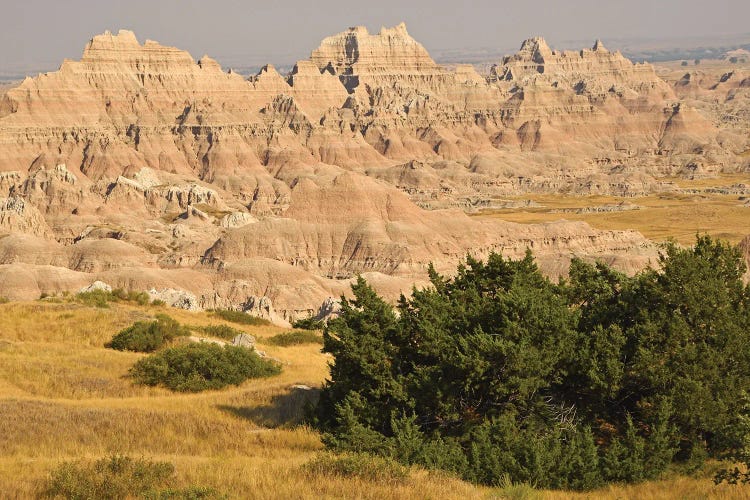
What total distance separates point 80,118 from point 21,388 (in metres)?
168

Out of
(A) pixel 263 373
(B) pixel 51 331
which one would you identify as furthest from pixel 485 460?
(B) pixel 51 331

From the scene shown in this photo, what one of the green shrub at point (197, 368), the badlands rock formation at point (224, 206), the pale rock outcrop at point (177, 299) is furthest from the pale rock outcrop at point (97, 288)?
the green shrub at point (197, 368)

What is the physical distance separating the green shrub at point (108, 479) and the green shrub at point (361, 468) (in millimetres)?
2280

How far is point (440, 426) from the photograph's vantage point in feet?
58.4

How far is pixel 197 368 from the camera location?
26141 mm

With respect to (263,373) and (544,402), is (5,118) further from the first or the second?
(544,402)

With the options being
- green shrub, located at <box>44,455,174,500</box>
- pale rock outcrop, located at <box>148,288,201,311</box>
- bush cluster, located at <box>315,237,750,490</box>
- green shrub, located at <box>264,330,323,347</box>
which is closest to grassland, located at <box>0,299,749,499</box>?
green shrub, located at <box>44,455,174,500</box>

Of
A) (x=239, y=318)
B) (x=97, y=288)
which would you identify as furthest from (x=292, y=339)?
(x=97, y=288)

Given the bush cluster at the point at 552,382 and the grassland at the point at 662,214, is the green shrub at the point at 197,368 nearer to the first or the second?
the bush cluster at the point at 552,382

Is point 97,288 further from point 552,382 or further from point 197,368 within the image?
point 552,382

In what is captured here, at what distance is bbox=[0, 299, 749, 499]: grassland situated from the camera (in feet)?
47.8

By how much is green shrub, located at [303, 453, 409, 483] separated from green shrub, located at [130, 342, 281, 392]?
10.6 m

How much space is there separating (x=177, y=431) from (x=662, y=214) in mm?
135541

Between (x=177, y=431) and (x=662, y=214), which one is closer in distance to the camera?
(x=177, y=431)
